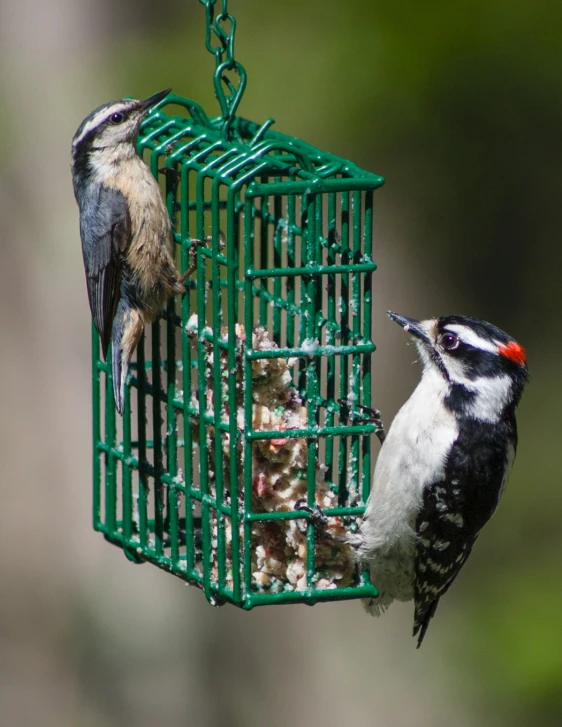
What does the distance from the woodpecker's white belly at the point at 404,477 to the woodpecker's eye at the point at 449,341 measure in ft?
0.46

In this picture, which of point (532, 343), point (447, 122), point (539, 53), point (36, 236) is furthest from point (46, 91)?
point (532, 343)

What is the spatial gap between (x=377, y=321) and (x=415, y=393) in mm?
4874

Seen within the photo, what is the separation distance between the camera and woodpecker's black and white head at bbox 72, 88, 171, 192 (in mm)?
5863

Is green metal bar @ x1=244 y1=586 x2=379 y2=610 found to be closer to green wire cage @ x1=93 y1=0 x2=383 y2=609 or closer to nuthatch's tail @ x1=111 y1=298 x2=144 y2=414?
green wire cage @ x1=93 y1=0 x2=383 y2=609

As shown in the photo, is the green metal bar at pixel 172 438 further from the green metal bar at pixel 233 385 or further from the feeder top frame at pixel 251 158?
the feeder top frame at pixel 251 158

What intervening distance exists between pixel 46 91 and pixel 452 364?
4.39 m

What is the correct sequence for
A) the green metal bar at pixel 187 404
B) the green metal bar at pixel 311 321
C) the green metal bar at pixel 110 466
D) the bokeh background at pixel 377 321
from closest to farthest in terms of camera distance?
the green metal bar at pixel 311 321 → the green metal bar at pixel 187 404 → the green metal bar at pixel 110 466 → the bokeh background at pixel 377 321

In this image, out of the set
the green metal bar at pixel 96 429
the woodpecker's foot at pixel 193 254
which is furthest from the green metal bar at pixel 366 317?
the green metal bar at pixel 96 429

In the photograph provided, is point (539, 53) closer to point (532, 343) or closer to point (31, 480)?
point (532, 343)

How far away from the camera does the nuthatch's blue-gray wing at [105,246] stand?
5828 mm

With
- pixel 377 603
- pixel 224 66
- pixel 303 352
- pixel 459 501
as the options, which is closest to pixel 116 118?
pixel 224 66

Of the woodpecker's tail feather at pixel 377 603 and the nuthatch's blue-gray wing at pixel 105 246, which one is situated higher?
the nuthatch's blue-gray wing at pixel 105 246

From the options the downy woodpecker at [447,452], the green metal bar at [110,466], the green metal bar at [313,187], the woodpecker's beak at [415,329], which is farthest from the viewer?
the green metal bar at [110,466]

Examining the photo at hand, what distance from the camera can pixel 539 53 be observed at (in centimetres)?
923
